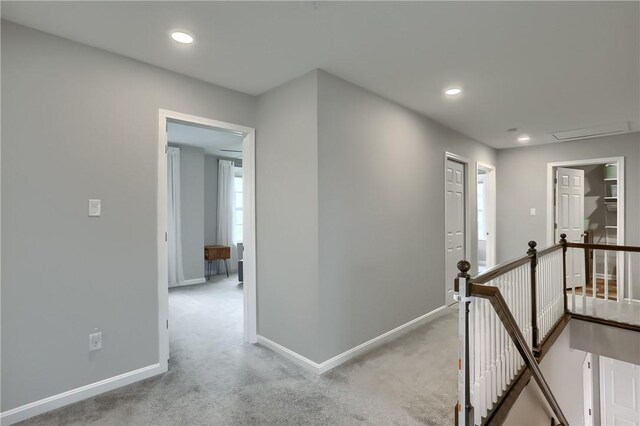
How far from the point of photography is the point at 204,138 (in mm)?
5574

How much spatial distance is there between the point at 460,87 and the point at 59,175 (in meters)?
3.45

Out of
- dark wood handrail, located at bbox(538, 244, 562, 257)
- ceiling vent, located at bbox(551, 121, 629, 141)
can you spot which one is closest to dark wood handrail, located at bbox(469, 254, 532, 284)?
dark wood handrail, located at bbox(538, 244, 562, 257)

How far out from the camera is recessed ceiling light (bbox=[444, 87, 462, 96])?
320 centimetres

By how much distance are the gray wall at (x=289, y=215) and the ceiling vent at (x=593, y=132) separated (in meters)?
4.29

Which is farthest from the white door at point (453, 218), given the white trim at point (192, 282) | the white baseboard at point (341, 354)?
the white trim at point (192, 282)

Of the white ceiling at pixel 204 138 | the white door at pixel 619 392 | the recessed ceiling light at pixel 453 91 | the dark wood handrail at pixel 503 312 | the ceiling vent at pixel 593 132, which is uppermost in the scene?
the white ceiling at pixel 204 138

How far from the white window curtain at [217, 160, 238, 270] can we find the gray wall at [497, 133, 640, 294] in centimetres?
549

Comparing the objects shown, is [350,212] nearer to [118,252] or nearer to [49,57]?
[118,252]

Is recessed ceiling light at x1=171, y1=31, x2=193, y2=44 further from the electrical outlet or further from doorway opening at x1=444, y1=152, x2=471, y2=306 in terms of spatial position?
doorway opening at x1=444, y1=152, x2=471, y2=306

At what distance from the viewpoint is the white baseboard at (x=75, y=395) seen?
2.05 metres

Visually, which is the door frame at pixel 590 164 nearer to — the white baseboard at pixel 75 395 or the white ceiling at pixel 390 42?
the white ceiling at pixel 390 42

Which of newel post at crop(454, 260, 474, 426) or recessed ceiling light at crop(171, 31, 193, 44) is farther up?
recessed ceiling light at crop(171, 31, 193, 44)

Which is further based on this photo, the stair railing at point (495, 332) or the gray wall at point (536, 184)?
the gray wall at point (536, 184)

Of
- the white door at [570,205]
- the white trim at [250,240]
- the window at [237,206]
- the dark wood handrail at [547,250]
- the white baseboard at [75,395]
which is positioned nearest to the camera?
the white baseboard at [75,395]
